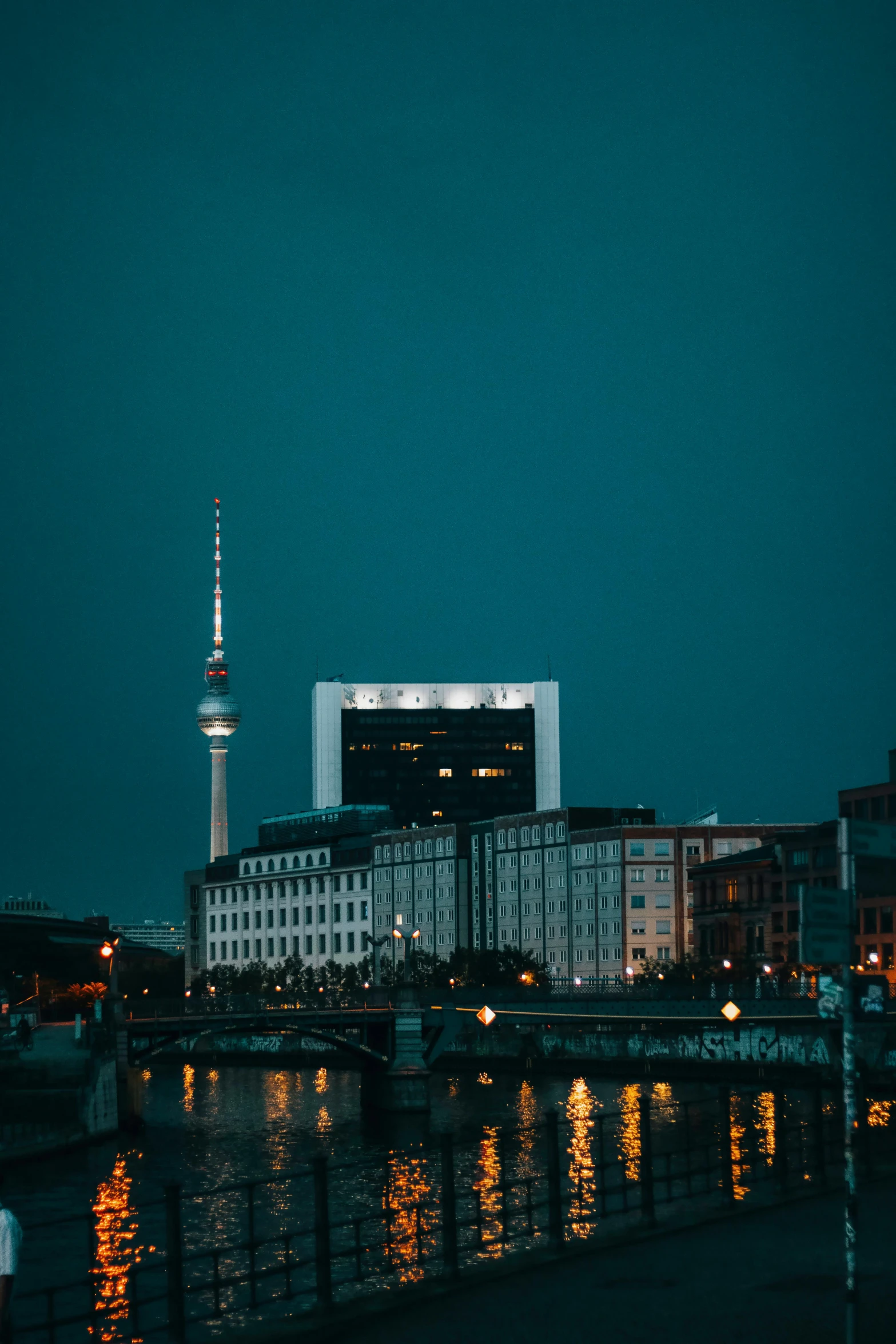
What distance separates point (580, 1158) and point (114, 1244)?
22.2 m

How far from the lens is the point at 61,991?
155125mm

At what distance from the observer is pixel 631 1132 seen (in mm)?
75500

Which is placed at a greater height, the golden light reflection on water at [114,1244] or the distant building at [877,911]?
the distant building at [877,911]

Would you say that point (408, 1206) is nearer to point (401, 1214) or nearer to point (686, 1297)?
point (686, 1297)

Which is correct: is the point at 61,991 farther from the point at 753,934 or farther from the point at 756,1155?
the point at 756,1155

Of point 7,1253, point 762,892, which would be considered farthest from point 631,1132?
point 762,892

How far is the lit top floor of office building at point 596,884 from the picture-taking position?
169500 millimetres

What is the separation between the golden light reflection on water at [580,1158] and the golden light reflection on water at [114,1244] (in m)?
9.08

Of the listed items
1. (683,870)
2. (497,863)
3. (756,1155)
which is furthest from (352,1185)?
(497,863)

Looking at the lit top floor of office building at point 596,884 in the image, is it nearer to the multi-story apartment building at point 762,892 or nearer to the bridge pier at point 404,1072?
the multi-story apartment building at point 762,892

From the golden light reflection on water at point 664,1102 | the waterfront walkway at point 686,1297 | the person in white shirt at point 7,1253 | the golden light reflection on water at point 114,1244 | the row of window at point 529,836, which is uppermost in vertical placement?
the row of window at point 529,836

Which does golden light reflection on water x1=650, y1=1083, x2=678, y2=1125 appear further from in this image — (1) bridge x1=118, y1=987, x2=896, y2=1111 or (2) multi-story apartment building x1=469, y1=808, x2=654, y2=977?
(2) multi-story apartment building x1=469, y1=808, x2=654, y2=977

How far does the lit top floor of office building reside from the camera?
170m

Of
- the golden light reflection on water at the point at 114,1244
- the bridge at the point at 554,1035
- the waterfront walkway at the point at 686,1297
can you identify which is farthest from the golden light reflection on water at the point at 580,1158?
the golden light reflection on water at the point at 114,1244
